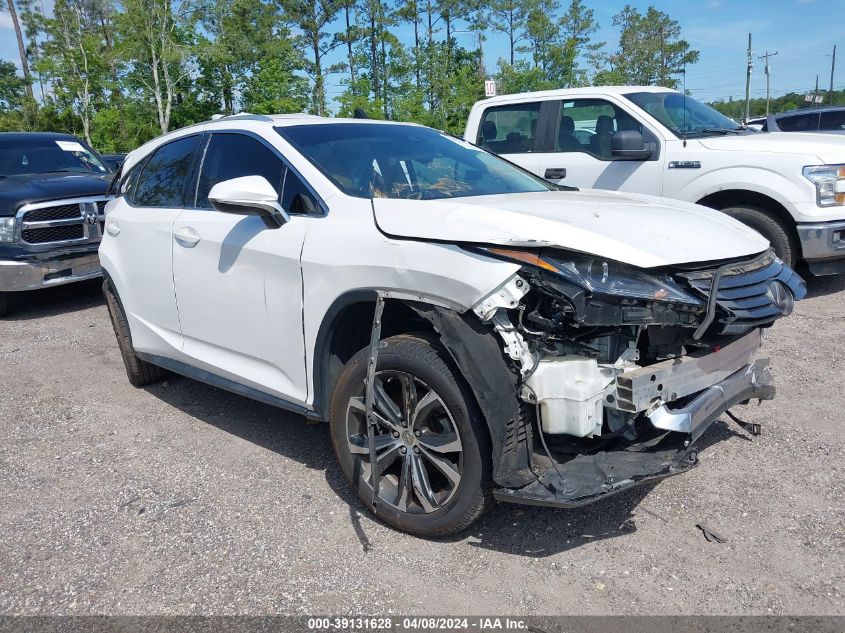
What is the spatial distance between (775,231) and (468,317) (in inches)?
179

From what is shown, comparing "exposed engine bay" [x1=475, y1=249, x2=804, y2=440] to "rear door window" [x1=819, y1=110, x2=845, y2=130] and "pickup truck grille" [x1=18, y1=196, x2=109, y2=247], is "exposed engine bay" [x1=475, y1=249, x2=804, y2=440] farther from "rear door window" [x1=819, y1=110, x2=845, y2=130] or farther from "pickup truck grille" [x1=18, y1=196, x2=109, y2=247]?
"rear door window" [x1=819, y1=110, x2=845, y2=130]

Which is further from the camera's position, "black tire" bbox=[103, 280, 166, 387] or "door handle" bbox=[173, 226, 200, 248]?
"black tire" bbox=[103, 280, 166, 387]

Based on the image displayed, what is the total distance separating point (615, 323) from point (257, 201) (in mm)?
1720

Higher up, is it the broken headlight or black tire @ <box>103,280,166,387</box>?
the broken headlight

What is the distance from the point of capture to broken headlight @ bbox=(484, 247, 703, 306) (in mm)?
2502

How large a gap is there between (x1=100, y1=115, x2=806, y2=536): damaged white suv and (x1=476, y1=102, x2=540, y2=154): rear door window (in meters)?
3.93

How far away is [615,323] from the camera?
249cm

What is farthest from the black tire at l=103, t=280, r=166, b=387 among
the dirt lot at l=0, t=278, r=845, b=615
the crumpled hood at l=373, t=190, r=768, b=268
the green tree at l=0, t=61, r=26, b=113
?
the green tree at l=0, t=61, r=26, b=113

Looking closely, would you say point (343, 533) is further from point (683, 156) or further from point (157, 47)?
point (157, 47)

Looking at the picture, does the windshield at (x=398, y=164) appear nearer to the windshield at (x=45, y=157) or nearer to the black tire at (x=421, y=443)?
the black tire at (x=421, y=443)

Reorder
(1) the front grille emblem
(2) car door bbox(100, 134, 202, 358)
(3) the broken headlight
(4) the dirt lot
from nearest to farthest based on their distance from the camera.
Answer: (3) the broken headlight < (4) the dirt lot < (2) car door bbox(100, 134, 202, 358) < (1) the front grille emblem

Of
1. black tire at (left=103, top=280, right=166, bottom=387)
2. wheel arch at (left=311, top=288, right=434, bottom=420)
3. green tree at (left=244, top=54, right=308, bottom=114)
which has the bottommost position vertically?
black tire at (left=103, top=280, right=166, bottom=387)

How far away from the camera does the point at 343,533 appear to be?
10.2 feet

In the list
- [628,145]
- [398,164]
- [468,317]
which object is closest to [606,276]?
[468,317]
